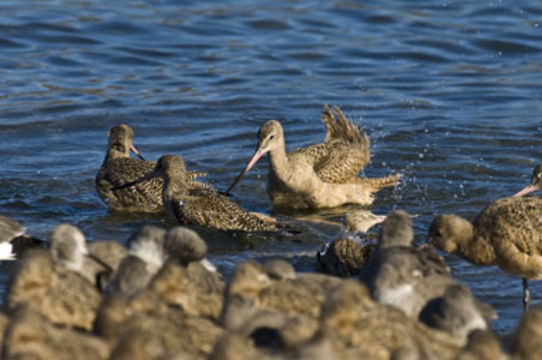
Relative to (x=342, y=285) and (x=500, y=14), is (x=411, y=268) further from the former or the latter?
(x=500, y=14)

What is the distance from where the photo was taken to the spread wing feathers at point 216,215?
1055 cm

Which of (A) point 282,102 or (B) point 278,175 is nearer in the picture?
(B) point 278,175

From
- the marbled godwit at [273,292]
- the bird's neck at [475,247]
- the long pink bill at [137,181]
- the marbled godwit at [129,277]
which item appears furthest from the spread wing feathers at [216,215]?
the marbled godwit at [273,292]

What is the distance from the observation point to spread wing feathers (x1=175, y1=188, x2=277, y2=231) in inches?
416

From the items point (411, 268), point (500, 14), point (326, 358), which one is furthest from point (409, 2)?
point (326, 358)

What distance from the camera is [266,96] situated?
1664 cm

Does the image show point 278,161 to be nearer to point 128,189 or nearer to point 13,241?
point 128,189

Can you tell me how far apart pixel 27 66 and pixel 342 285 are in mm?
12673

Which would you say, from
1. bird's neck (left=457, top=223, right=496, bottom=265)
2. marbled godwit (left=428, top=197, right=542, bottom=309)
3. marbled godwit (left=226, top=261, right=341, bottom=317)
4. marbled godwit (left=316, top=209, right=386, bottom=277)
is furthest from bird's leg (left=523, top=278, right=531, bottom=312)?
marbled godwit (left=226, top=261, right=341, bottom=317)

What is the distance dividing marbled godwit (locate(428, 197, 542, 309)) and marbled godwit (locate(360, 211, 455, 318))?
4.88ft

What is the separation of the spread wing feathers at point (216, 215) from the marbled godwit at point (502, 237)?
80.7 inches

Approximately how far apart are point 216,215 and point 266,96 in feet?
20.6

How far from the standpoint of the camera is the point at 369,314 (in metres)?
6.28

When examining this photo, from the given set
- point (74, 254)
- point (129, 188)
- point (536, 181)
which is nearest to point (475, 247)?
point (536, 181)
